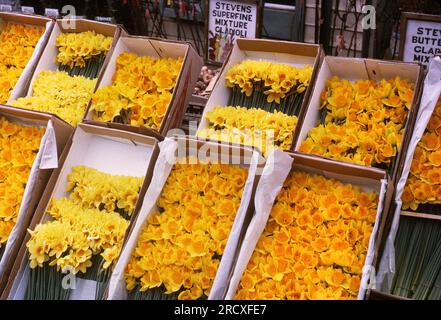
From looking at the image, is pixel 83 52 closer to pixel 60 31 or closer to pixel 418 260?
pixel 60 31

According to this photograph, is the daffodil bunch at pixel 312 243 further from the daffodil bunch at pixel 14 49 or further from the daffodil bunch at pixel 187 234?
the daffodil bunch at pixel 14 49

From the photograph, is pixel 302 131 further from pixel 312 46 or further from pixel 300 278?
pixel 300 278

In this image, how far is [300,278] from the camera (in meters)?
2.13

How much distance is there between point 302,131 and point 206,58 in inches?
51.4

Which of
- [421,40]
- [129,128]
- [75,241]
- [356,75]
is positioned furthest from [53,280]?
[421,40]

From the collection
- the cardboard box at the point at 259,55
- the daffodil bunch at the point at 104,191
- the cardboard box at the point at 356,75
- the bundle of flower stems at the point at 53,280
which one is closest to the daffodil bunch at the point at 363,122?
the cardboard box at the point at 356,75

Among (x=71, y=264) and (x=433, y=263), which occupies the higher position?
(x=433, y=263)

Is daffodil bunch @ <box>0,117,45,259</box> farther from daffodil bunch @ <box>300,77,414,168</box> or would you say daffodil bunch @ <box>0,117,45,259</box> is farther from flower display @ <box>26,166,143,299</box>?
daffodil bunch @ <box>300,77,414,168</box>

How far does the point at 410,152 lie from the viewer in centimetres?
234

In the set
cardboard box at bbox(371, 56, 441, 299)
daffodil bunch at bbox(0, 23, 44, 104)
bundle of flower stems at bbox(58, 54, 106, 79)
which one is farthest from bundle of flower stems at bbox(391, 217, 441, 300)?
daffodil bunch at bbox(0, 23, 44, 104)

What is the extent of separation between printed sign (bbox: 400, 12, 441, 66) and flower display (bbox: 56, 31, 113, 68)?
1551 mm

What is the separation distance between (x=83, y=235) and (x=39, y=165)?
39 centimetres

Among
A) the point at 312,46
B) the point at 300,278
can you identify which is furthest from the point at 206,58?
the point at 300,278
